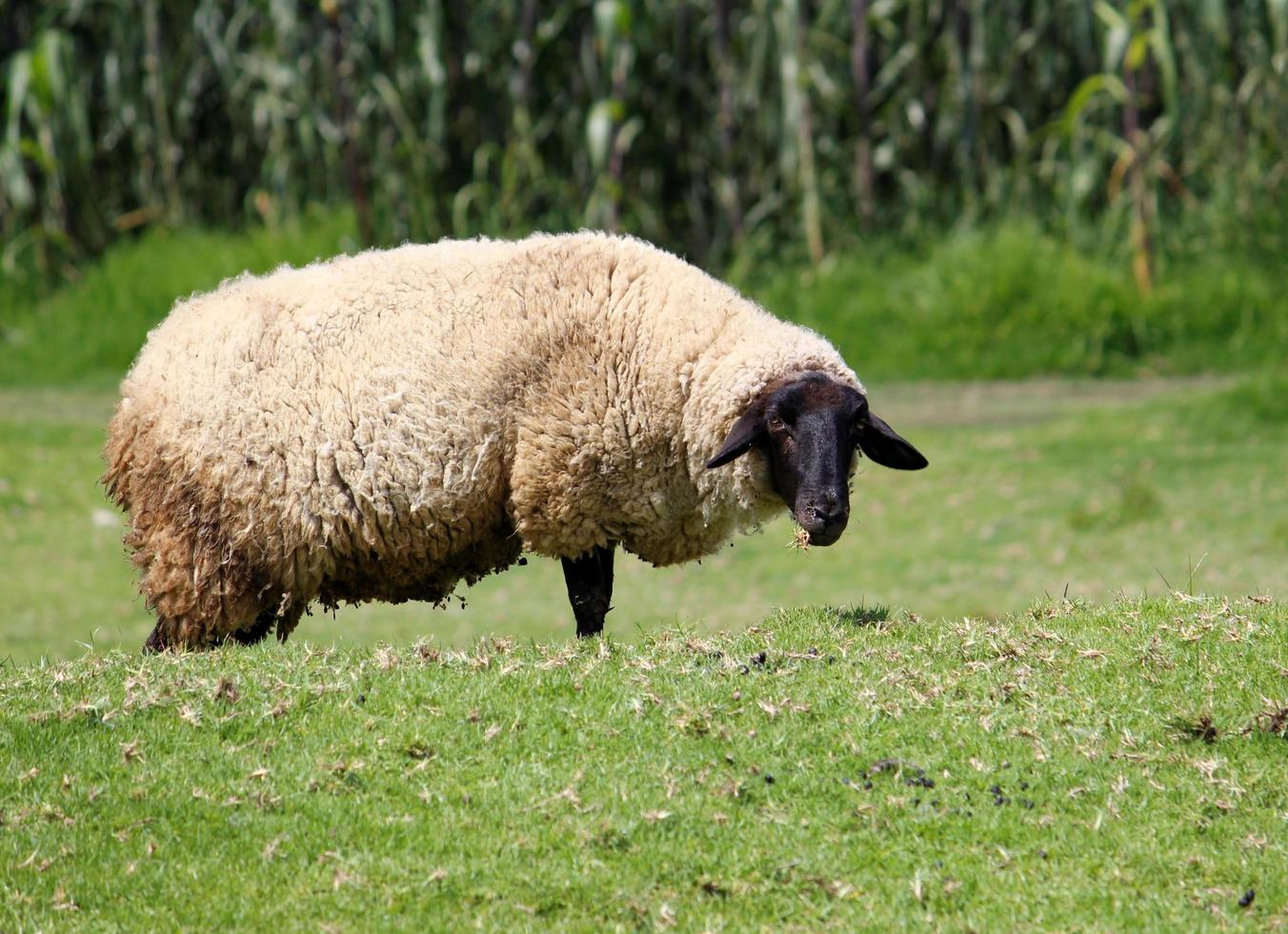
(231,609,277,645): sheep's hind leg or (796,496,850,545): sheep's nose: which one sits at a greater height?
(796,496,850,545): sheep's nose

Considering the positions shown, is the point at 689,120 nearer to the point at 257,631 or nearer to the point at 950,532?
the point at 950,532

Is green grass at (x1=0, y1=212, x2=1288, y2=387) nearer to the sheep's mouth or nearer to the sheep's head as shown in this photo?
the sheep's head

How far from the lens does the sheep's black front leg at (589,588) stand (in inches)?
285

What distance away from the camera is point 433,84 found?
61.1ft

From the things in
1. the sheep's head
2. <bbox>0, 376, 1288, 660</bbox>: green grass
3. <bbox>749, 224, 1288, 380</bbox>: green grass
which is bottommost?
<bbox>0, 376, 1288, 660</bbox>: green grass

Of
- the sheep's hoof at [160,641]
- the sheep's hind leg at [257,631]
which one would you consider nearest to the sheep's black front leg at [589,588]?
the sheep's hind leg at [257,631]

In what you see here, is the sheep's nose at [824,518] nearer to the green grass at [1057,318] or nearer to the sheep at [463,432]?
the sheep at [463,432]

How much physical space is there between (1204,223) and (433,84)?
27.6 ft

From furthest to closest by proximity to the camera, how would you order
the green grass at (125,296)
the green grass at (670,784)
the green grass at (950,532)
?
the green grass at (125,296) < the green grass at (950,532) < the green grass at (670,784)

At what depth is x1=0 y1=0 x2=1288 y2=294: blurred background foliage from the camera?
18125 millimetres

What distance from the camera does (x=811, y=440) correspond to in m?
6.72

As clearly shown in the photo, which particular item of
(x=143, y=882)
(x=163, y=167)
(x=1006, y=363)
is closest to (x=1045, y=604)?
(x=143, y=882)

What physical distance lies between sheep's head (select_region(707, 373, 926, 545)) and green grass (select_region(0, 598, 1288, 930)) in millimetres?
511

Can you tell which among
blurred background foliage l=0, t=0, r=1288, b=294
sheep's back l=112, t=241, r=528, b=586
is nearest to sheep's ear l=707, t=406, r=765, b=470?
sheep's back l=112, t=241, r=528, b=586
